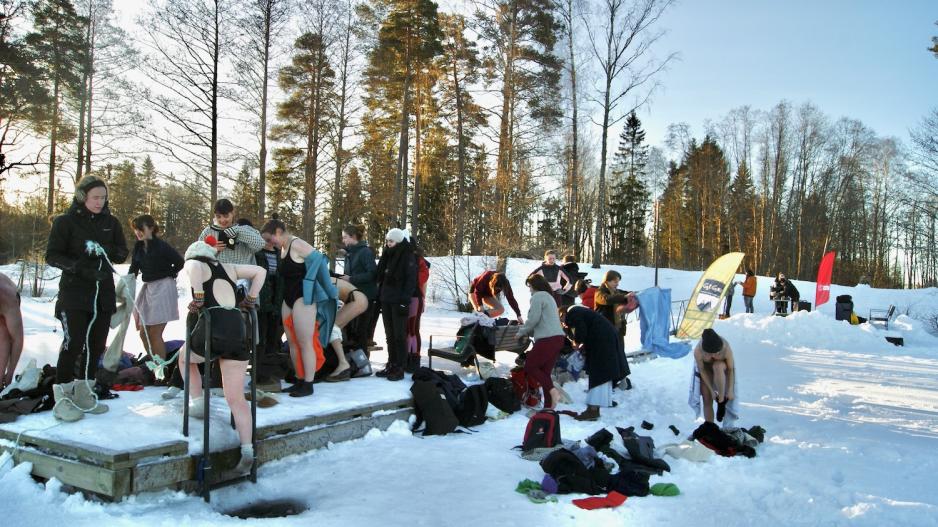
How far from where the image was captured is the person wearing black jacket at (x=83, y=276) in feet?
15.1

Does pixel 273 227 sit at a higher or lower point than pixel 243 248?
higher

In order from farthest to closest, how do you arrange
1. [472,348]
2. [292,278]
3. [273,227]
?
[472,348] < [273,227] < [292,278]

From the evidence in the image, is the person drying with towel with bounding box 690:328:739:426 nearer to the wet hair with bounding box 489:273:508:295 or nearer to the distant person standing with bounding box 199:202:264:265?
the wet hair with bounding box 489:273:508:295

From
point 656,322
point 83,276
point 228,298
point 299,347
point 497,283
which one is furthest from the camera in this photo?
point 656,322

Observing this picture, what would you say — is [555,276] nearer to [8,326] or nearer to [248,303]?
[248,303]

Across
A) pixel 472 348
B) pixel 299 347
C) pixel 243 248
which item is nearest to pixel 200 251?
pixel 243 248

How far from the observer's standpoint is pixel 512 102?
2075 centimetres

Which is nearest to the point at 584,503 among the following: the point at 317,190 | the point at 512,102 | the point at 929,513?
the point at 929,513

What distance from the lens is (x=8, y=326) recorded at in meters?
4.88

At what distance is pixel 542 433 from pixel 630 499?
1162 mm

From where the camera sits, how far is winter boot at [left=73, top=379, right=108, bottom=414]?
14.3ft

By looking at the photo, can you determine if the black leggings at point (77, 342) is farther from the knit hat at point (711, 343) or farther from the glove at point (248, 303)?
the knit hat at point (711, 343)

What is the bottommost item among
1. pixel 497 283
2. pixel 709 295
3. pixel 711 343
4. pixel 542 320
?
pixel 711 343

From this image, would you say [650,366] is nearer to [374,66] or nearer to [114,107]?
[374,66]
